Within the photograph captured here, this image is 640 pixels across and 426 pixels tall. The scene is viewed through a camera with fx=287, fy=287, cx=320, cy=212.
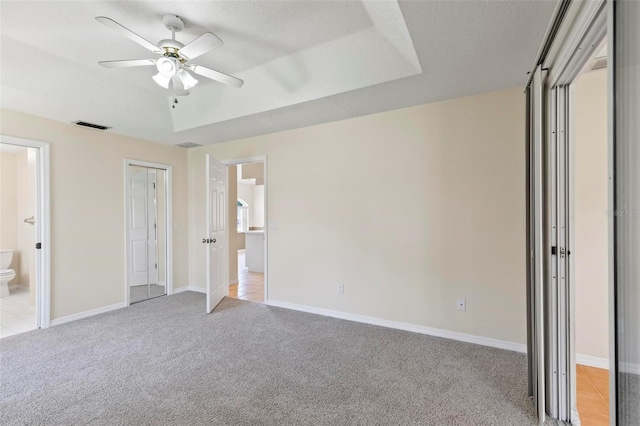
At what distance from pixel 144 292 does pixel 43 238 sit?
1720mm

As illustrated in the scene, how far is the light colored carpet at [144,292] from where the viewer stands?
15.0 feet

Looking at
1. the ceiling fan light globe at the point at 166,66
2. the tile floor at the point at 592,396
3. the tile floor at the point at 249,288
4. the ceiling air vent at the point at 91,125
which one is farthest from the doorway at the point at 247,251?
the tile floor at the point at 592,396

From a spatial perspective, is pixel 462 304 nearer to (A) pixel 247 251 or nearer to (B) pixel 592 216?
(B) pixel 592 216

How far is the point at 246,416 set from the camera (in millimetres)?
1867

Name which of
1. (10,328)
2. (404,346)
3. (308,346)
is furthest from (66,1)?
(404,346)

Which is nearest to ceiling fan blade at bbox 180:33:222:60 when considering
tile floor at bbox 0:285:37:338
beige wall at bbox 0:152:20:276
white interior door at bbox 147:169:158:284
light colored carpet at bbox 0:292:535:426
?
light colored carpet at bbox 0:292:535:426

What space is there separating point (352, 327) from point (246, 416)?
1700 mm

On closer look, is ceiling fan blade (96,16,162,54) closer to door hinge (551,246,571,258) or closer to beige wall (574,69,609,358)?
door hinge (551,246,571,258)

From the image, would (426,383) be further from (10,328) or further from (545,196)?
(10,328)

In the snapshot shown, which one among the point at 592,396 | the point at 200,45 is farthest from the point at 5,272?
the point at 592,396

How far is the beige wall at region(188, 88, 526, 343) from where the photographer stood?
2783mm

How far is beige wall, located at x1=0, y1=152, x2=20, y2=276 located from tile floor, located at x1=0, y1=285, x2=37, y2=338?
75 cm

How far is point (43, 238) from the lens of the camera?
11.2 feet

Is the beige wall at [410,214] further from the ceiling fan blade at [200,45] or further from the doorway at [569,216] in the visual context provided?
the ceiling fan blade at [200,45]
